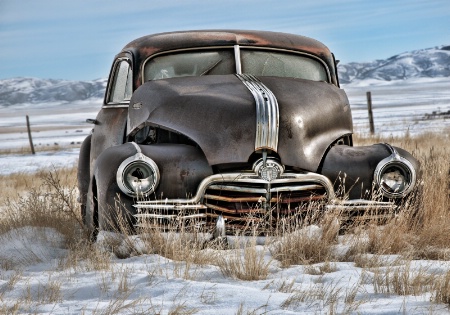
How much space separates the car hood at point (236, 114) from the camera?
512 centimetres

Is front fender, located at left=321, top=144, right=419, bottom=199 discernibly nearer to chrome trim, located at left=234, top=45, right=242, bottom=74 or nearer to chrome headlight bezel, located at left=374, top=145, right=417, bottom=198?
Answer: chrome headlight bezel, located at left=374, top=145, right=417, bottom=198

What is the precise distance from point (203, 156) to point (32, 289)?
157 cm

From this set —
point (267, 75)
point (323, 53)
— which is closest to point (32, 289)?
point (267, 75)

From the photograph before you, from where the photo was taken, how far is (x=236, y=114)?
521 cm

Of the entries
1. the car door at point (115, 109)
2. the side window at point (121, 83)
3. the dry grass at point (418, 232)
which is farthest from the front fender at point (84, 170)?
the dry grass at point (418, 232)

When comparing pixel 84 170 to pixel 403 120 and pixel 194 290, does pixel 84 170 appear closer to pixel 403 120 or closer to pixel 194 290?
pixel 194 290

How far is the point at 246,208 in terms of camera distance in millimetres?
5074

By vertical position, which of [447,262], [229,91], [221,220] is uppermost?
[229,91]

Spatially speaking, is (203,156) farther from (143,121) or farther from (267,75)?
(267,75)

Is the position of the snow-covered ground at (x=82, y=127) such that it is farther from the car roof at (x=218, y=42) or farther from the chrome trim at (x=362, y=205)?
the chrome trim at (x=362, y=205)

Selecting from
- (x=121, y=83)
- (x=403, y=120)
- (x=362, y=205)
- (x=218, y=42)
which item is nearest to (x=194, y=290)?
(x=362, y=205)

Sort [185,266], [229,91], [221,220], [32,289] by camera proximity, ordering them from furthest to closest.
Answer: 1. [229,91]
2. [221,220]
3. [185,266]
4. [32,289]

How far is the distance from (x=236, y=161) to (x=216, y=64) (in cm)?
160

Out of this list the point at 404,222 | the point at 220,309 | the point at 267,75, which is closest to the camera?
the point at 220,309
